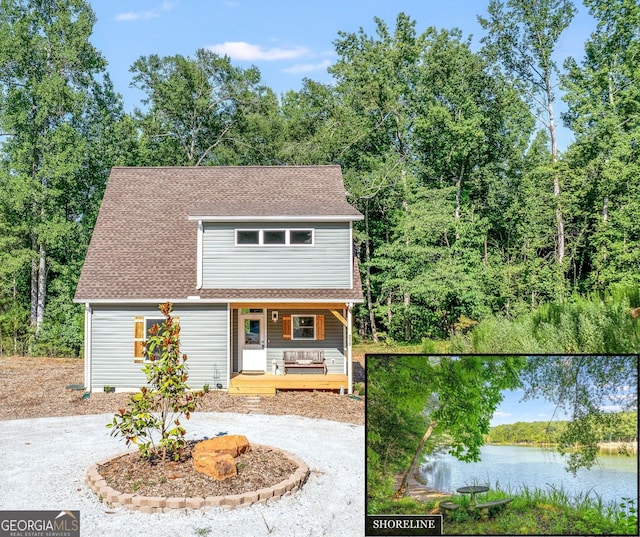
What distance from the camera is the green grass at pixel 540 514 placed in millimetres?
3855

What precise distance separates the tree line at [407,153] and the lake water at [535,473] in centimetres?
2096

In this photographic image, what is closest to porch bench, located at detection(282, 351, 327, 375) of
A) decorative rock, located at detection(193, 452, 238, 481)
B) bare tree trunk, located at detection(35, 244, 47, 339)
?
decorative rock, located at detection(193, 452, 238, 481)

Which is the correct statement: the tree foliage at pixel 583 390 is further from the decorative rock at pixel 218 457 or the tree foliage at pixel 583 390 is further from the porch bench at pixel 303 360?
the porch bench at pixel 303 360

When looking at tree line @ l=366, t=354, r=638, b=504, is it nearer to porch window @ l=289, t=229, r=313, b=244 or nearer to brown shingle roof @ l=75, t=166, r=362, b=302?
brown shingle roof @ l=75, t=166, r=362, b=302

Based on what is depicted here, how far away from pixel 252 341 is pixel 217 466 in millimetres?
9107

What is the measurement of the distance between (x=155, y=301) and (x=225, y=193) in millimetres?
4962

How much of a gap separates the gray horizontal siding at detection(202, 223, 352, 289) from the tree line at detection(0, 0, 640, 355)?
10.7 meters

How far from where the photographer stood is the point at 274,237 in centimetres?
1500

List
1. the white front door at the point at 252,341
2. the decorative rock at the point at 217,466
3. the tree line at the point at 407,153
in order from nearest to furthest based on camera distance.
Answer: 1. the decorative rock at the point at 217,466
2. the white front door at the point at 252,341
3. the tree line at the point at 407,153

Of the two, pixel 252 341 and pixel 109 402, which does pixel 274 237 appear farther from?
pixel 109 402

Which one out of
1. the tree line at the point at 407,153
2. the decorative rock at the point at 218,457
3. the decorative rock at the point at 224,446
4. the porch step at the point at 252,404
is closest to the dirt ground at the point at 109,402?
the porch step at the point at 252,404

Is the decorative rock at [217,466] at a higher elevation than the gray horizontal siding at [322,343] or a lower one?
lower

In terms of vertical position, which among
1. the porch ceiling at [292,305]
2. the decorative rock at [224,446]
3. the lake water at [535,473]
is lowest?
the decorative rock at [224,446]

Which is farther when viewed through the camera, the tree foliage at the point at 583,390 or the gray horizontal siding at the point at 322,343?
the gray horizontal siding at the point at 322,343
